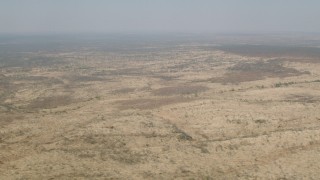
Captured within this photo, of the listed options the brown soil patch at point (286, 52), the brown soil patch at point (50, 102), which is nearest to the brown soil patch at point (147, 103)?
the brown soil patch at point (50, 102)

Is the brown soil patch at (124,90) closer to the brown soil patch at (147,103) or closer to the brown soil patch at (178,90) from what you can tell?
the brown soil patch at (178,90)

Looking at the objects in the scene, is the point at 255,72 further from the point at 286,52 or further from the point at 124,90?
the point at 286,52

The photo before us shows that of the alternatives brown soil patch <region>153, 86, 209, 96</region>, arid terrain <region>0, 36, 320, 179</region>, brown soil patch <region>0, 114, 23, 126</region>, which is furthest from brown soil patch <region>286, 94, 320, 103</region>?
brown soil patch <region>0, 114, 23, 126</region>

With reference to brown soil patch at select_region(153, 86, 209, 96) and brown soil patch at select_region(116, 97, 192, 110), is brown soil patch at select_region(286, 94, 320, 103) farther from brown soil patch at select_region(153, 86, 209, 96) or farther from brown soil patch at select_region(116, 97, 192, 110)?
brown soil patch at select_region(153, 86, 209, 96)

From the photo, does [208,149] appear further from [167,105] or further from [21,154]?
[167,105]

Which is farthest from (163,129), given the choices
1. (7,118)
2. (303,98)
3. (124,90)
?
(124,90)

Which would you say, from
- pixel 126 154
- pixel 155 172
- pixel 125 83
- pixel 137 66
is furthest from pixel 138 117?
pixel 137 66

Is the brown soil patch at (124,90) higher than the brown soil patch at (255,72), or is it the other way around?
the brown soil patch at (255,72)
